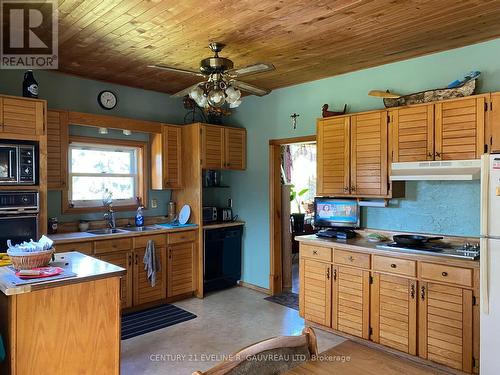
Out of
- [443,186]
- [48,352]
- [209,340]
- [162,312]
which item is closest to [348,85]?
[443,186]

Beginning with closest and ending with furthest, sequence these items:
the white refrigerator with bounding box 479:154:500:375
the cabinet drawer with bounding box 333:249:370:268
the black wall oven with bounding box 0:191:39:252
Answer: the white refrigerator with bounding box 479:154:500:375, the black wall oven with bounding box 0:191:39:252, the cabinet drawer with bounding box 333:249:370:268

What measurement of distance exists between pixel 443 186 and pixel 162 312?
129 inches

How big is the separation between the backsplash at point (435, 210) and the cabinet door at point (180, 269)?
2.30 meters

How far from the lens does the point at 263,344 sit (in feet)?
4.21

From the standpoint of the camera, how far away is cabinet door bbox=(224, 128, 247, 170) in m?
5.02

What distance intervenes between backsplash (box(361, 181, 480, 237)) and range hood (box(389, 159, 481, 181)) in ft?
1.25

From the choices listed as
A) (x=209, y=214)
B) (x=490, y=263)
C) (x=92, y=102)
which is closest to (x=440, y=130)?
(x=490, y=263)

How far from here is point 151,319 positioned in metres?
3.95

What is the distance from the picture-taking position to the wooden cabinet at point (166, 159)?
185 inches

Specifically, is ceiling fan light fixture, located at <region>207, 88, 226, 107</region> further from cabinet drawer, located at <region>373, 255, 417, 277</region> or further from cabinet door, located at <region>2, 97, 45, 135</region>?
cabinet drawer, located at <region>373, 255, 417, 277</region>

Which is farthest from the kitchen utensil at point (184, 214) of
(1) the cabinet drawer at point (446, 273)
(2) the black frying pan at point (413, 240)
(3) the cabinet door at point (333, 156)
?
(1) the cabinet drawer at point (446, 273)

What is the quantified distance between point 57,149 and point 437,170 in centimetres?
375

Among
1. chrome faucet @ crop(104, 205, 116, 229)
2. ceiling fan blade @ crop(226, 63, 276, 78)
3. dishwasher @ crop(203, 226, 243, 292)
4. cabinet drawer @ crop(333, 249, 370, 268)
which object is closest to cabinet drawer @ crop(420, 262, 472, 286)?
cabinet drawer @ crop(333, 249, 370, 268)

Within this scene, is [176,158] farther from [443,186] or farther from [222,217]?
[443,186]
